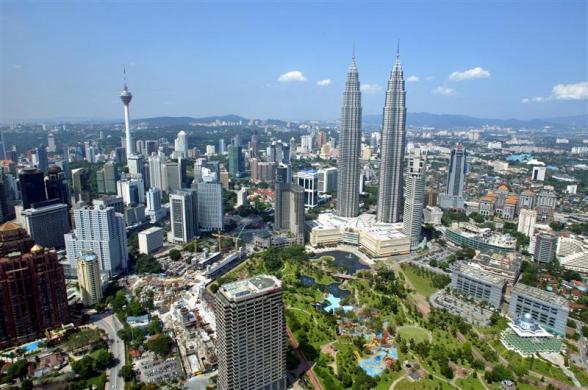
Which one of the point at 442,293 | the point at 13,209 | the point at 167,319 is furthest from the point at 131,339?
the point at 13,209

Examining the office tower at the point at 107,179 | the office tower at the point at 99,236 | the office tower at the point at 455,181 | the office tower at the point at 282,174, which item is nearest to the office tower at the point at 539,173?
the office tower at the point at 455,181

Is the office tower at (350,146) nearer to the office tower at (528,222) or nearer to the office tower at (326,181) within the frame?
the office tower at (326,181)

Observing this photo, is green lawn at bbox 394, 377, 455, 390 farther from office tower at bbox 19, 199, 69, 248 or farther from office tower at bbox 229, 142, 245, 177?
office tower at bbox 229, 142, 245, 177

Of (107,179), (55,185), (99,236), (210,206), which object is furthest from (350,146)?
(107,179)

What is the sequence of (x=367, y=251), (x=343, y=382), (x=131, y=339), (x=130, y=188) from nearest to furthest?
(x=343, y=382)
(x=131, y=339)
(x=367, y=251)
(x=130, y=188)

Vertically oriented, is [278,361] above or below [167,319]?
above

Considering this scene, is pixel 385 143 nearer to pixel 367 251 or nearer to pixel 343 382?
pixel 367 251

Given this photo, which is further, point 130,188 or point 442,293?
point 130,188
